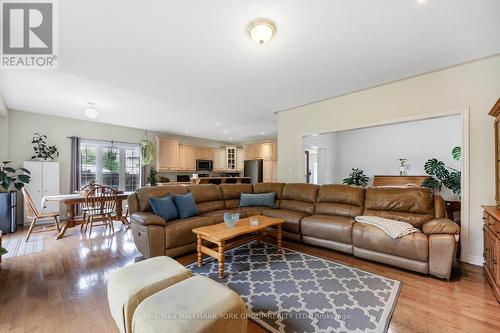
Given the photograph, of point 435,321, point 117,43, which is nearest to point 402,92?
point 435,321

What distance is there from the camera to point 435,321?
1691 millimetres

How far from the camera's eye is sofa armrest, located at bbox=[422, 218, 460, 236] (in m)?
2.31

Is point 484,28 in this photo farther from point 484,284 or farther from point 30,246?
point 30,246

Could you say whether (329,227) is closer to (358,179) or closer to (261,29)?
(261,29)

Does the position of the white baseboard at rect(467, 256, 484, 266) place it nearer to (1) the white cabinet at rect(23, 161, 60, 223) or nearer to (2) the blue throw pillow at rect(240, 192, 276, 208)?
(2) the blue throw pillow at rect(240, 192, 276, 208)

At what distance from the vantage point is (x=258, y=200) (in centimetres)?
436

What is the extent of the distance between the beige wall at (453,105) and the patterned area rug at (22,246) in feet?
17.7

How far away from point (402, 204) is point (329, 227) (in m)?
1.14

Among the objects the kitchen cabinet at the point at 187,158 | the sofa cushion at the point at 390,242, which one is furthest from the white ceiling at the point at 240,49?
the kitchen cabinet at the point at 187,158

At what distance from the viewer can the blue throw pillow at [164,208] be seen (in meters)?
3.12

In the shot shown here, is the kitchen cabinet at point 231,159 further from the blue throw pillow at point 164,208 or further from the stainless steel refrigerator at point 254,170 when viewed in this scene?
the blue throw pillow at point 164,208

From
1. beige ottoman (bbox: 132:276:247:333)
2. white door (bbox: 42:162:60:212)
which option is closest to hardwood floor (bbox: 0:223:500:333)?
beige ottoman (bbox: 132:276:247:333)

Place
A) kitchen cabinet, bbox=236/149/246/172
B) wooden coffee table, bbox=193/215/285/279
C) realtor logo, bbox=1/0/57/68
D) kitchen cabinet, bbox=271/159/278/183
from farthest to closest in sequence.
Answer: kitchen cabinet, bbox=236/149/246/172, kitchen cabinet, bbox=271/159/278/183, wooden coffee table, bbox=193/215/285/279, realtor logo, bbox=1/0/57/68

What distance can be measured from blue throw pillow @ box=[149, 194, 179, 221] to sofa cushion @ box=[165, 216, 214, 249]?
0.43ft
